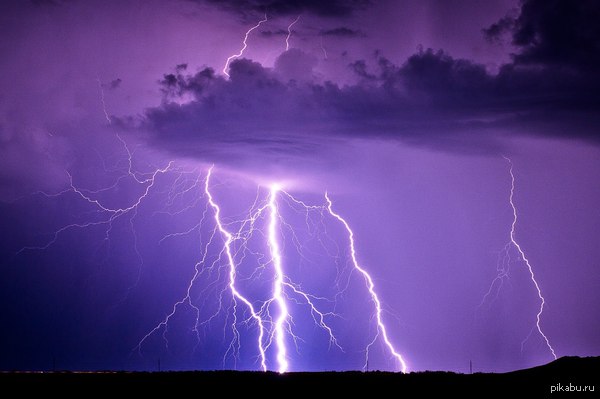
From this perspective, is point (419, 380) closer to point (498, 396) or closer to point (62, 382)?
point (498, 396)

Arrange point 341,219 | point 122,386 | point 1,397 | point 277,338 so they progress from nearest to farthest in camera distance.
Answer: point 1,397 < point 122,386 < point 277,338 < point 341,219

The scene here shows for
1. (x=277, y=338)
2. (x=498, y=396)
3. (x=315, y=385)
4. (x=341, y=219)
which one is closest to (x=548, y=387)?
(x=498, y=396)

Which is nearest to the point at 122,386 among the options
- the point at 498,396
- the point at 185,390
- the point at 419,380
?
the point at 185,390

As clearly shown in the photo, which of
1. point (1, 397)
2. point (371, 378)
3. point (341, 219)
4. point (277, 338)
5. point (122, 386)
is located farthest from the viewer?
point (341, 219)

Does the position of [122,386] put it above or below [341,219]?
below

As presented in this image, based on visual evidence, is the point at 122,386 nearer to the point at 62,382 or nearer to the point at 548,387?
the point at 62,382

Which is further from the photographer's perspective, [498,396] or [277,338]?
[277,338]
